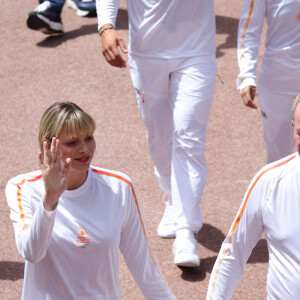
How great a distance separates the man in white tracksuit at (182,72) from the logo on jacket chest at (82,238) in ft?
6.04

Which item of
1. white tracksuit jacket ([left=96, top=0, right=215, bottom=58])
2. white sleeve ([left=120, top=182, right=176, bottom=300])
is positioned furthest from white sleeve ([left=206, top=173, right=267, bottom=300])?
white tracksuit jacket ([left=96, top=0, right=215, bottom=58])

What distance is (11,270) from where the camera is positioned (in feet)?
18.2

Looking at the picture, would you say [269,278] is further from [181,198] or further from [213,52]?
[213,52]

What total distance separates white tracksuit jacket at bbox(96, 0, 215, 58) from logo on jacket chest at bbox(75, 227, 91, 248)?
7.19 feet

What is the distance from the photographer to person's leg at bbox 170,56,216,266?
5523 mm

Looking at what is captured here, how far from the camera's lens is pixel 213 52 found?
225 inches

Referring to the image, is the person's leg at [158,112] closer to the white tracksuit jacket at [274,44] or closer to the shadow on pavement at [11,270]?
the white tracksuit jacket at [274,44]

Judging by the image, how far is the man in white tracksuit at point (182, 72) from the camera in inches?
218

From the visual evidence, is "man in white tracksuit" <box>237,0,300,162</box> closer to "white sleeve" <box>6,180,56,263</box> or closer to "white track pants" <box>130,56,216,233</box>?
"white track pants" <box>130,56,216,233</box>

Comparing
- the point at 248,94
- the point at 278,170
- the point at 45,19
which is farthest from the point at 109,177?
the point at 45,19

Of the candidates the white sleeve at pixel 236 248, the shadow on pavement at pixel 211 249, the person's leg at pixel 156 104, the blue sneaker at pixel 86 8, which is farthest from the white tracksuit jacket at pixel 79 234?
the blue sneaker at pixel 86 8

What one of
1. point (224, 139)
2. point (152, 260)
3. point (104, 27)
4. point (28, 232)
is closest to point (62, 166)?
point (28, 232)

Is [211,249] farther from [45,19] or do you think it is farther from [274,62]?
[45,19]

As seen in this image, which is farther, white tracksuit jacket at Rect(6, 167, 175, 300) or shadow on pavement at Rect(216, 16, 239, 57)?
shadow on pavement at Rect(216, 16, 239, 57)
